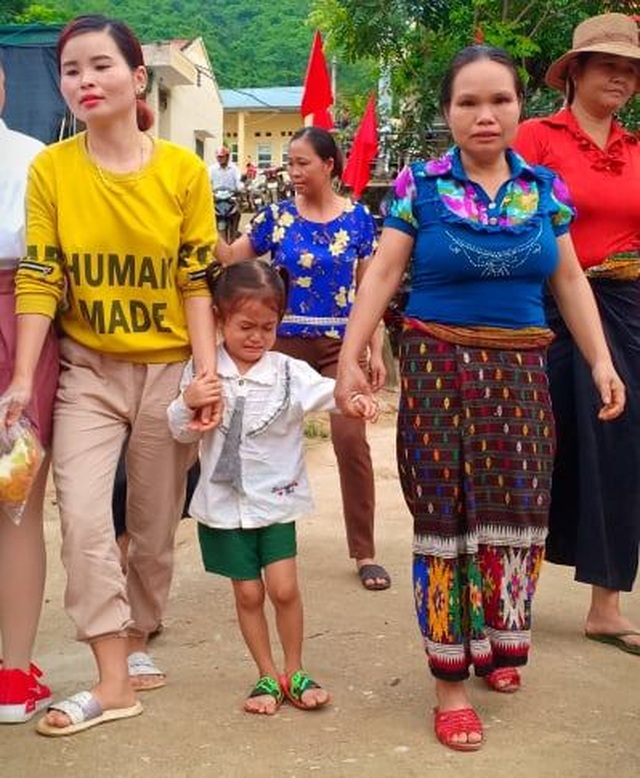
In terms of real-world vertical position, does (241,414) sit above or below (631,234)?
below

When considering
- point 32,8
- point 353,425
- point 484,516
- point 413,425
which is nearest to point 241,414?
point 413,425

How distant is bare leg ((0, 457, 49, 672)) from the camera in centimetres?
294

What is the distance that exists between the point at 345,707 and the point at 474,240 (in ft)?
4.33

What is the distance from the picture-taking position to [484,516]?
9.25 feet

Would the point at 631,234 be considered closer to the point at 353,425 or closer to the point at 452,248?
the point at 452,248

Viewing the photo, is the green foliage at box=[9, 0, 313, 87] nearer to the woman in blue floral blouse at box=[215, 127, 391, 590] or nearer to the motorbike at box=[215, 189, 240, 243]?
the motorbike at box=[215, 189, 240, 243]

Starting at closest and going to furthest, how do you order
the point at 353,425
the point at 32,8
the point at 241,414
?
the point at 241,414 → the point at 353,425 → the point at 32,8

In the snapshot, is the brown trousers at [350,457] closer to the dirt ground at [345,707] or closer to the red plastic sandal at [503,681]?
the dirt ground at [345,707]

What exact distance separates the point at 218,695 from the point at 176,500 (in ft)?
1.83

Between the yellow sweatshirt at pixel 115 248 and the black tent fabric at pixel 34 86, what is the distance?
7.96 m

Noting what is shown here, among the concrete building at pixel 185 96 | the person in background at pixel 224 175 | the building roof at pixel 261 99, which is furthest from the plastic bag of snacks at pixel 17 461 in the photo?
the building roof at pixel 261 99

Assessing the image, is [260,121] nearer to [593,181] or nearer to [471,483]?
[593,181]

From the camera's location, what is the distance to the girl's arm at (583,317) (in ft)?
9.54

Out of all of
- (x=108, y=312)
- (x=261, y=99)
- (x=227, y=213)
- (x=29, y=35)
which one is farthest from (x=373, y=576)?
(x=261, y=99)
